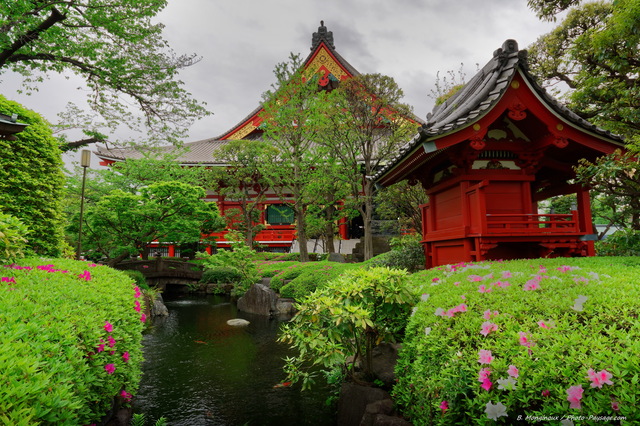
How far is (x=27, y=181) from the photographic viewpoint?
895 cm

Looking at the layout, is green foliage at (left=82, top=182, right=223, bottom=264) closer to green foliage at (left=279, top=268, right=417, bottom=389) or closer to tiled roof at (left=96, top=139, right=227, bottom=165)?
tiled roof at (left=96, top=139, right=227, bottom=165)

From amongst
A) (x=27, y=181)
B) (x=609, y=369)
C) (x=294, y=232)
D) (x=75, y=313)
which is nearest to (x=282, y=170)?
(x=294, y=232)

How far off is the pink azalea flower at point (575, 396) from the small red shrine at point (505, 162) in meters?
4.97

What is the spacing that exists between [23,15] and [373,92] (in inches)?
422

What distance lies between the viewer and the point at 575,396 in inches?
79.2

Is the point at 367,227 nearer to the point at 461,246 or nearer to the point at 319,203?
the point at 319,203

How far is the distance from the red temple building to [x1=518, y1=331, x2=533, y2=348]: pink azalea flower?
20920 millimetres

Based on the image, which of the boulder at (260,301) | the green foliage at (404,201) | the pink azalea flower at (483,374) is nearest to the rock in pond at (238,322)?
the boulder at (260,301)

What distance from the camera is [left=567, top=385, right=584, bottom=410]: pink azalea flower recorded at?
2004 millimetres

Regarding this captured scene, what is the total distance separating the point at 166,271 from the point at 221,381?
14193 mm

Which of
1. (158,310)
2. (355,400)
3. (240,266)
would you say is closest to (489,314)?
(355,400)

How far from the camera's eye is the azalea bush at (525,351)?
2.04 meters

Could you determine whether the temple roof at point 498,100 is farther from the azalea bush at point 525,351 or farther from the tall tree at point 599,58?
the azalea bush at point 525,351

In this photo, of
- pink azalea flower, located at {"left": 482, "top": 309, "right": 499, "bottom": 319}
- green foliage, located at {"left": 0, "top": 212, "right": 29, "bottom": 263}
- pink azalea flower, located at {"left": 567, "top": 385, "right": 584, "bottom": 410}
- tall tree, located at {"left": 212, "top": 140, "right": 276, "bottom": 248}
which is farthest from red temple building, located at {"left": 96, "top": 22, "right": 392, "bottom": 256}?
pink azalea flower, located at {"left": 567, "top": 385, "right": 584, "bottom": 410}
